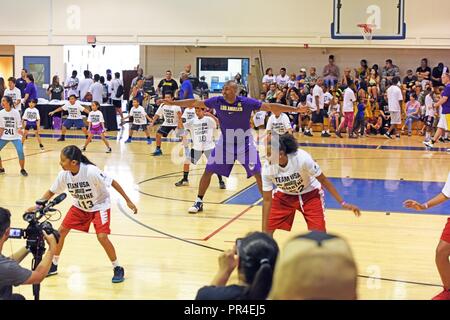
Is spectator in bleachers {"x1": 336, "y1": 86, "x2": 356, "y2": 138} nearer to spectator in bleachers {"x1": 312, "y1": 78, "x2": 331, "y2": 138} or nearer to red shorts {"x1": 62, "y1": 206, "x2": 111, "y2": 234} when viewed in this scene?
spectator in bleachers {"x1": 312, "y1": 78, "x2": 331, "y2": 138}

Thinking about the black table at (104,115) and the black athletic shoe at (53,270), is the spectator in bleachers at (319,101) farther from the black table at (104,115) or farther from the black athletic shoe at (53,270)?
the black athletic shoe at (53,270)

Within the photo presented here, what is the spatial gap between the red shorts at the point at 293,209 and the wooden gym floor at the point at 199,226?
2.48 ft

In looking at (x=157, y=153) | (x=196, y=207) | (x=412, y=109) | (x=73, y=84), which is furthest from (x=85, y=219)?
(x=73, y=84)

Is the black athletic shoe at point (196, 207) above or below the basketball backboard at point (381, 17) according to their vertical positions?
below

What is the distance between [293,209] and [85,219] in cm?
207

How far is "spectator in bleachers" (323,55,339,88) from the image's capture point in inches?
948

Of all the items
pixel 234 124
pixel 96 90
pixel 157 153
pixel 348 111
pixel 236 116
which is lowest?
pixel 157 153

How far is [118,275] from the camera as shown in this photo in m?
6.44

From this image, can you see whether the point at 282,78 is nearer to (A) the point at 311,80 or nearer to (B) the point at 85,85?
(A) the point at 311,80

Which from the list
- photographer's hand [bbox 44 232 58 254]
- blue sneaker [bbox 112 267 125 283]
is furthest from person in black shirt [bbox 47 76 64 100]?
photographer's hand [bbox 44 232 58 254]

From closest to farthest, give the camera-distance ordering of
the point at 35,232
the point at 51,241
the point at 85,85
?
the point at 51,241, the point at 35,232, the point at 85,85

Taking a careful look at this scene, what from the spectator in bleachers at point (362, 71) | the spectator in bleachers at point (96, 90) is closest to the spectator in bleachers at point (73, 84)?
the spectator in bleachers at point (96, 90)

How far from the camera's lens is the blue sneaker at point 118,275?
21.0ft
